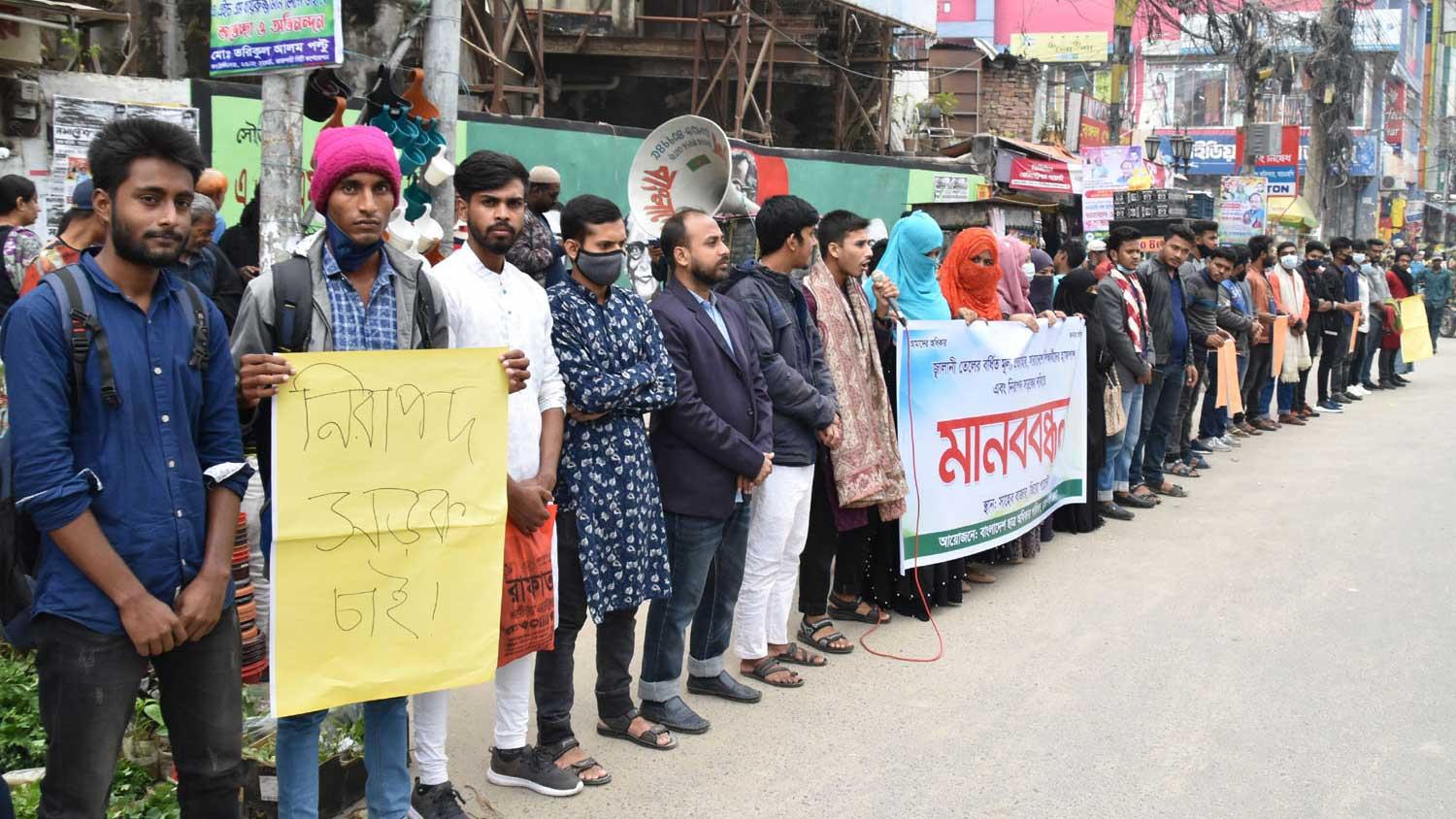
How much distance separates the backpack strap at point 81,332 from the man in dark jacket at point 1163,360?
26.5 ft

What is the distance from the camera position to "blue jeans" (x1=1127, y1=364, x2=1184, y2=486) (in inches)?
387

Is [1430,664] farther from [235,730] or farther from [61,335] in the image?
[61,335]

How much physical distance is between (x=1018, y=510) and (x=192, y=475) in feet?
17.0

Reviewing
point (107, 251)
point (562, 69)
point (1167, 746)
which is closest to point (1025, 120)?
point (562, 69)

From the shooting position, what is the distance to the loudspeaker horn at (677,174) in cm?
970

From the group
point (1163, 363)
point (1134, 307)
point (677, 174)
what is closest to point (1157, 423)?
point (1163, 363)

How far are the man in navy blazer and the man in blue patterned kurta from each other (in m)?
0.28

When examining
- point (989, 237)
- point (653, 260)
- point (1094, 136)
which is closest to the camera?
point (989, 237)

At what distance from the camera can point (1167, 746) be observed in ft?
15.4

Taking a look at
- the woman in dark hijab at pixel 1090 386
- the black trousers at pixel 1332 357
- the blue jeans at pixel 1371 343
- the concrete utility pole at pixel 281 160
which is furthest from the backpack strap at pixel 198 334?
the blue jeans at pixel 1371 343

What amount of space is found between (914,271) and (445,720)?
3.58 metres

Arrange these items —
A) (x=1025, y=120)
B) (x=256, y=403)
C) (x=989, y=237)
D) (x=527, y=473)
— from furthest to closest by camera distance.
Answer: (x=1025, y=120)
(x=989, y=237)
(x=527, y=473)
(x=256, y=403)

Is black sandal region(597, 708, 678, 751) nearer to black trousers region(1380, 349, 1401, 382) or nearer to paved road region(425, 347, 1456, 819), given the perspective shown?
paved road region(425, 347, 1456, 819)

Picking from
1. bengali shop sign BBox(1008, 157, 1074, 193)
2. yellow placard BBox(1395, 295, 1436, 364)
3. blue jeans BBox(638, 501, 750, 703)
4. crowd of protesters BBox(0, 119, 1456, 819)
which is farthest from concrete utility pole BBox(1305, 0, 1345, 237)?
blue jeans BBox(638, 501, 750, 703)
